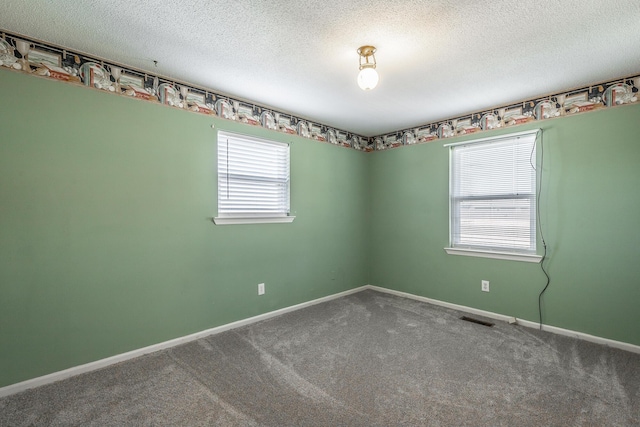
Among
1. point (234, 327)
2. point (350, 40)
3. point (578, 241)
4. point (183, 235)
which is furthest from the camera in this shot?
point (234, 327)

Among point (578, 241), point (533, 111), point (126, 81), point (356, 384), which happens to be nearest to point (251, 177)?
point (126, 81)

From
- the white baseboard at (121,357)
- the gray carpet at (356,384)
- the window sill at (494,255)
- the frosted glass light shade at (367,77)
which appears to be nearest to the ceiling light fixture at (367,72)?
the frosted glass light shade at (367,77)

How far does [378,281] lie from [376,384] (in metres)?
2.56

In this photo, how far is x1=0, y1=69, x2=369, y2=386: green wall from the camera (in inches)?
82.9

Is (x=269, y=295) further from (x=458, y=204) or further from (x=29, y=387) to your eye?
(x=458, y=204)

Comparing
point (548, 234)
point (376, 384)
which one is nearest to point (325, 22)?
point (376, 384)

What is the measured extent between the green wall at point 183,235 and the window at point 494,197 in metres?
0.13

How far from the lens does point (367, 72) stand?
2.14 m

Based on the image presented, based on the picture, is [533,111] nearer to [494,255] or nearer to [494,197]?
[494,197]

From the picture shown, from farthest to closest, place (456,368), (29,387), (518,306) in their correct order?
(518,306) < (456,368) < (29,387)

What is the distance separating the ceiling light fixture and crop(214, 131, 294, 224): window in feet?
5.09

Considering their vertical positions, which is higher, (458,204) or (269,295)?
(458,204)

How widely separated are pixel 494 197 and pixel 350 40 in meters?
2.52

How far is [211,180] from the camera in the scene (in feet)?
9.97
